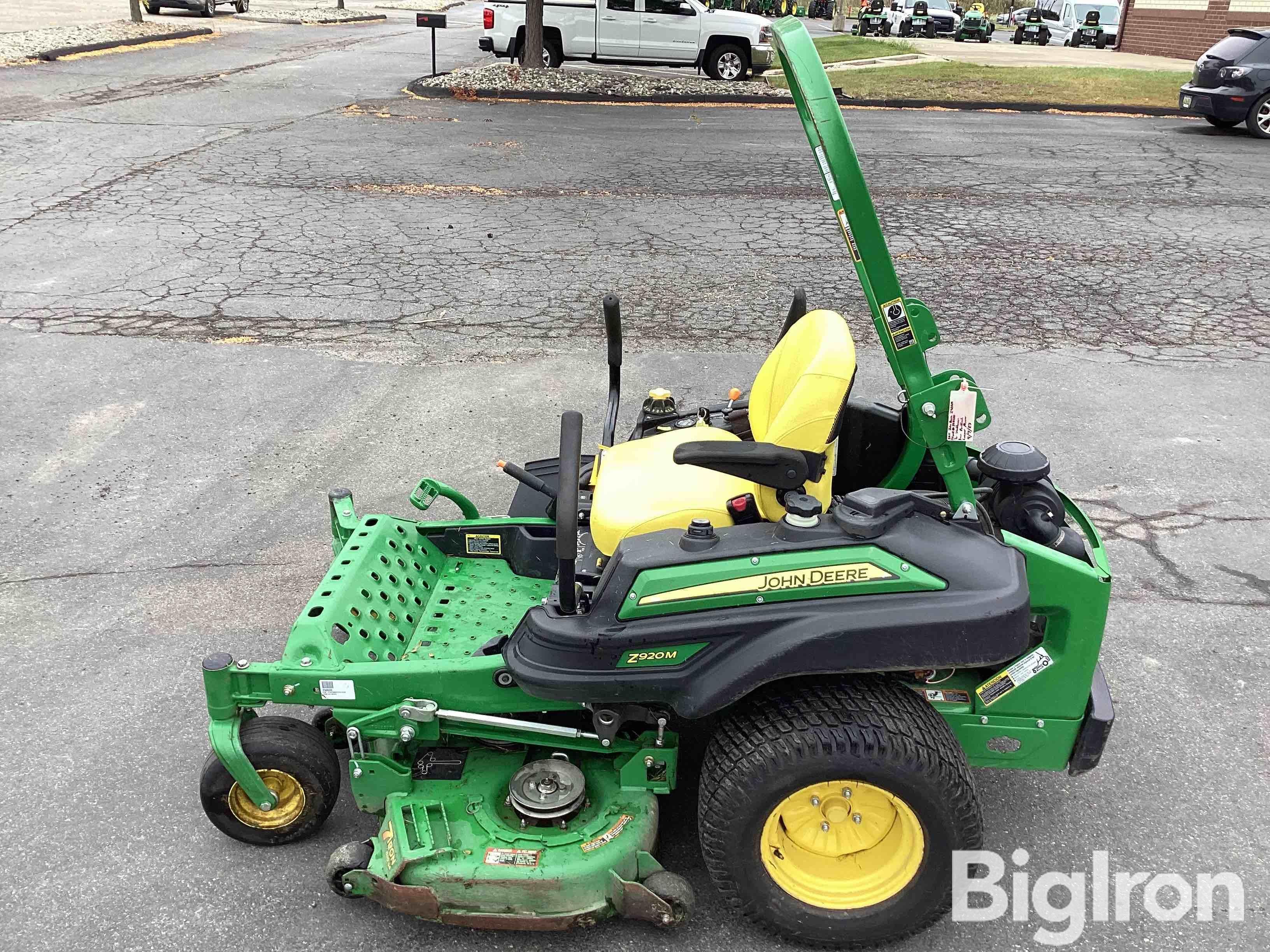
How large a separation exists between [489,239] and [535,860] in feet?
22.3

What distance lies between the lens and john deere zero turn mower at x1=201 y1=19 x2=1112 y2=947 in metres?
2.35

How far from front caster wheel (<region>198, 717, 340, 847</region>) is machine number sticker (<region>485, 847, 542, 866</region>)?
0.56m

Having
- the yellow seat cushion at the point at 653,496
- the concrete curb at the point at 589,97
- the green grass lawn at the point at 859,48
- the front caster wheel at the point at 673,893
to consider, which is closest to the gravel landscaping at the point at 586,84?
the concrete curb at the point at 589,97

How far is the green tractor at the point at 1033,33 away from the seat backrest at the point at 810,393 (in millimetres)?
34281

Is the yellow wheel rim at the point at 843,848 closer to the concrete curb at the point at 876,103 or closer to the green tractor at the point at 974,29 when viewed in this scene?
the concrete curb at the point at 876,103

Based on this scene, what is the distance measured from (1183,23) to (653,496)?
88.5ft

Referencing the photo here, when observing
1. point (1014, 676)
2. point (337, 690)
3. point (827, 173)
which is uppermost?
point (827, 173)

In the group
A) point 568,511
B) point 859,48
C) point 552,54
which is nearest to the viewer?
point 568,511

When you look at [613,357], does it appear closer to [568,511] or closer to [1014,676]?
[568,511]

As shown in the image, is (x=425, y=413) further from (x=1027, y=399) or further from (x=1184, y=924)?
(x=1184, y=924)

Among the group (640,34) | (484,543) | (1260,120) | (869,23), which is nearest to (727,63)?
(640,34)

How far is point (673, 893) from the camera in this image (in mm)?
2467

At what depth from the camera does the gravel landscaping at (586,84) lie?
50.8 ft

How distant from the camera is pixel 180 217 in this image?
8844mm
